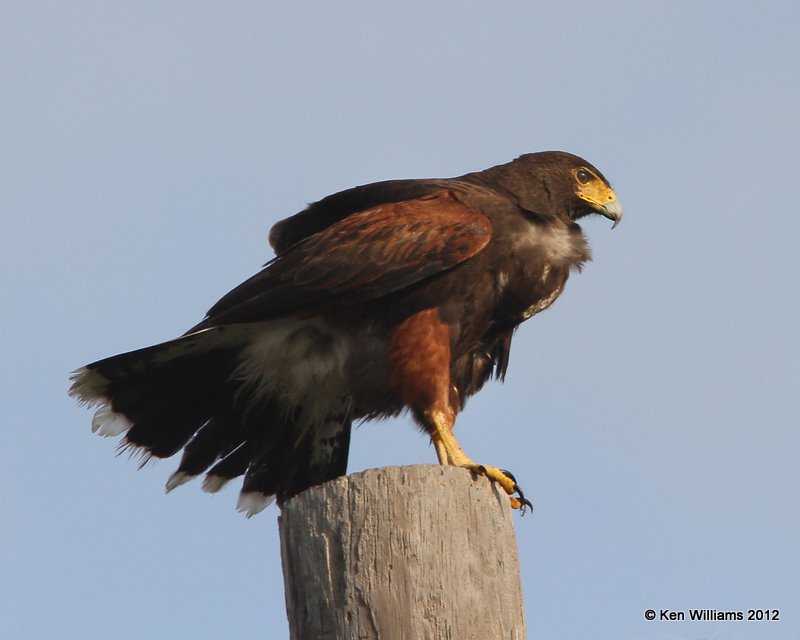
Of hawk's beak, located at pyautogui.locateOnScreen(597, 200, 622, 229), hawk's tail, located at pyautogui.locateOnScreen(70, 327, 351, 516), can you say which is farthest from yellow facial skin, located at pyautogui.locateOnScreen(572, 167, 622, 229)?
hawk's tail, located at pyautogui.locateOnScreen(70, 327, 351, 516)

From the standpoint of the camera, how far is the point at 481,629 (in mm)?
3850

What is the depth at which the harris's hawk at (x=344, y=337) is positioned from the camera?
20.4 feet

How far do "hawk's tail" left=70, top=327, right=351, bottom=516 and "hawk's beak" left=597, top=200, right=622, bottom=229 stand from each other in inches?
79.8

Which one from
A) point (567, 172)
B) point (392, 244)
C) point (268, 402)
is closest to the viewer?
point (392, 244)

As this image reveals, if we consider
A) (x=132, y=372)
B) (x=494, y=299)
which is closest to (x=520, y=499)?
(x=494, y=299)

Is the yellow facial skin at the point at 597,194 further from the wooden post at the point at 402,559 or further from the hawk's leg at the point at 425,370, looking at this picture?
the wooden post at the point at 402,559

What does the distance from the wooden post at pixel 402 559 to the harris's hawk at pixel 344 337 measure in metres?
1.81

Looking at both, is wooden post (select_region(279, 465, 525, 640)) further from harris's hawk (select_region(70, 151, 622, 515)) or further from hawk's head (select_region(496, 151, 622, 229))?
hawk's head (select_region(496, 151, 622, 229))

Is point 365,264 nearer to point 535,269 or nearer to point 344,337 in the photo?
point 344,337

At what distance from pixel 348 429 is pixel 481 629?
3.06m

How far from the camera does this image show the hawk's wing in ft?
20.3

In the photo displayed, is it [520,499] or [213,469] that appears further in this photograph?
[213,469]

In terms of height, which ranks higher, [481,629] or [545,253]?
[545,253]

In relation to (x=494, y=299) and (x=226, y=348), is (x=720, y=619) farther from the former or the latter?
(x=226, y=348)
